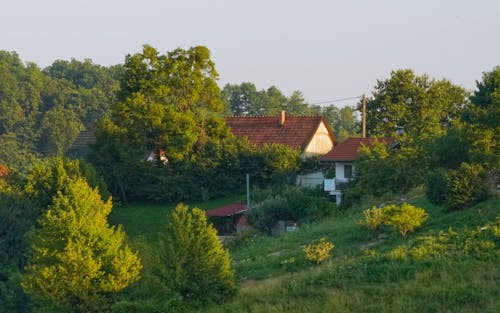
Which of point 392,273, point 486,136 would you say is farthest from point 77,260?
point 486,136

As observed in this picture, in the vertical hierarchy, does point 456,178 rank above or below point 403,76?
below

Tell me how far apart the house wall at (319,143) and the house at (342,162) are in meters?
6.30

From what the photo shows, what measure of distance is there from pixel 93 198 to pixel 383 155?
1712 centimetres

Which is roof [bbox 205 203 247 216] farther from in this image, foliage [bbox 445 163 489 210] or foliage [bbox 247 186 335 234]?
foliage [bbox 445 163 489 210]

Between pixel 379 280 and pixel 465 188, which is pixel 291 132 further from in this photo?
pixel 379 280

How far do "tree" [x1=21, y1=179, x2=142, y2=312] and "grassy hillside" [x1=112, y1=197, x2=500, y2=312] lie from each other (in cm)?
309

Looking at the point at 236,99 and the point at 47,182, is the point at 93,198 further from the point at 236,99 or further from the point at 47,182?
the point at 236,99

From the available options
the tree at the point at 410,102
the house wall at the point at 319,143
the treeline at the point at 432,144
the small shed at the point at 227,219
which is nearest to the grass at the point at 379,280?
the treeline at the point at 432,144

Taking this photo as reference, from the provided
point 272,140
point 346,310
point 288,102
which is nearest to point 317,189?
point 272,140

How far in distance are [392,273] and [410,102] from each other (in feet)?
111

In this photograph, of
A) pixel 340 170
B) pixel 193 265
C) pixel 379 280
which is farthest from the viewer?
pixel 340 170

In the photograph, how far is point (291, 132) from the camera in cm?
4984

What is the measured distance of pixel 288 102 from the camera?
103625 millimetres

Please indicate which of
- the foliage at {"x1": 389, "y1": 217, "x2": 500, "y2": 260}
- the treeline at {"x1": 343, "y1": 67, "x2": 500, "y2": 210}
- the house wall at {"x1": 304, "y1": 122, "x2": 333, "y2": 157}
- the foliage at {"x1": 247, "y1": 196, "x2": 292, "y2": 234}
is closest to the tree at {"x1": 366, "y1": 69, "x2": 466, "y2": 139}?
the treeline at {"x1": 343, "y1": 67, "x2": 500, "y2": 210}
